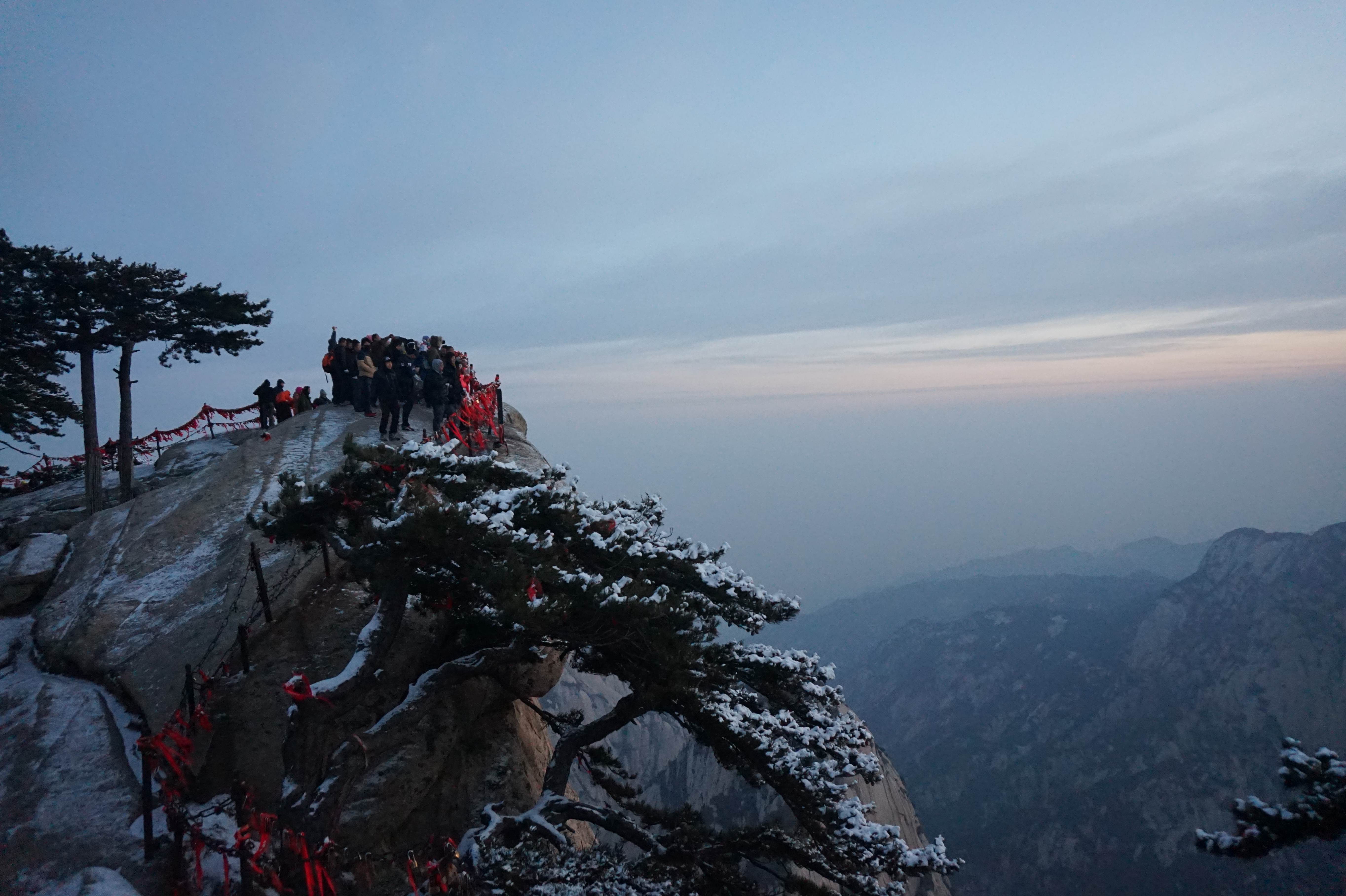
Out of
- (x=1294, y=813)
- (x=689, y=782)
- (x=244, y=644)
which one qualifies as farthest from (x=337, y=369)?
(x=689, y=782)

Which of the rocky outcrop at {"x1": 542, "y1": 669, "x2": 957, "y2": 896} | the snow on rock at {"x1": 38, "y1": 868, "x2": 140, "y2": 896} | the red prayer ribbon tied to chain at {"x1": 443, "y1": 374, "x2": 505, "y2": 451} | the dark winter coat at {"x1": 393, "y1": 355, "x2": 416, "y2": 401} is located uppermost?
the dark winter coat at {"x1": 393, "y1": 355, "x2": 416, "y2": 401}

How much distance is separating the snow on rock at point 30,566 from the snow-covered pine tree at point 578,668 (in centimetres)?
927

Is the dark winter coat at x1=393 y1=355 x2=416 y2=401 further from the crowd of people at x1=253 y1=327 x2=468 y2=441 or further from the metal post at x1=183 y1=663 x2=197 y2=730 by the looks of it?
the metal post at x1=183 y1=663 x2=197 y2=730

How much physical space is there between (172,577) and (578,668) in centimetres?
871

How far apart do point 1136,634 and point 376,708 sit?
83.2 meters

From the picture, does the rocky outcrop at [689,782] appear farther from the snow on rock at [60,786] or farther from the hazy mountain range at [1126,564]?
the hazy mountain range at [1126,564]

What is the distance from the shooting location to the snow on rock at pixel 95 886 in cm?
694

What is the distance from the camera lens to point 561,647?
9.25 metres

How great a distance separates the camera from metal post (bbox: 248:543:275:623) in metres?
10.5

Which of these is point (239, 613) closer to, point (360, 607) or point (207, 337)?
point (360, 607)

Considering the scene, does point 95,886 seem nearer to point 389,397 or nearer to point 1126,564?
point 389,397

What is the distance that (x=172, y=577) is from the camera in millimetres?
12828

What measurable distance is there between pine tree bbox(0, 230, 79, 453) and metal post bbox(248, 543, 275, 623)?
38.0ft

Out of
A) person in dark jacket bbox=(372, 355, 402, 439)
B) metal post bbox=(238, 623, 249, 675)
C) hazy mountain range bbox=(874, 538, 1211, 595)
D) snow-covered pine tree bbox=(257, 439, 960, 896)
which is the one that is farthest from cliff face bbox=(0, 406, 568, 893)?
hazy mountain range bbox=(874, 538, 1211, 595)
